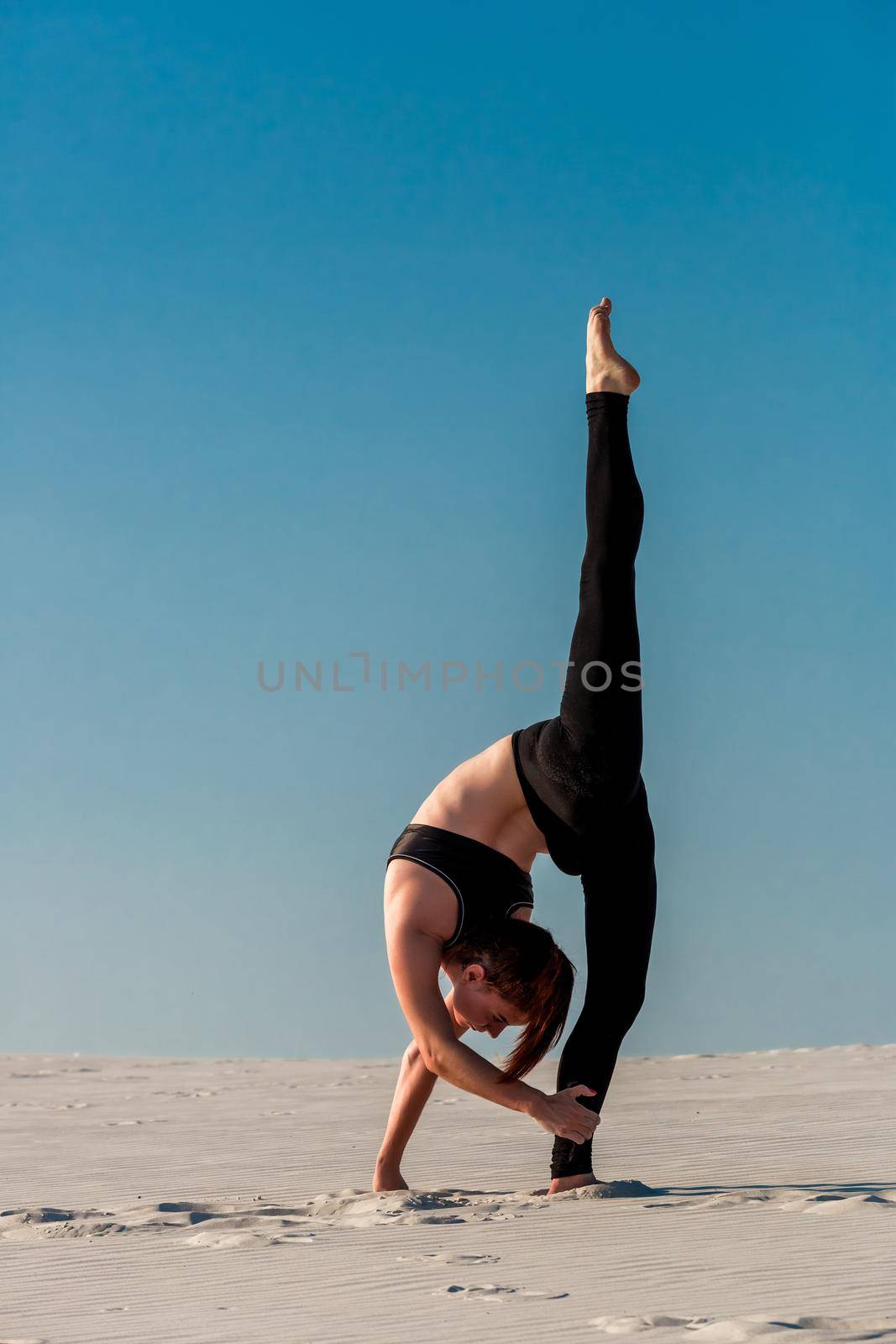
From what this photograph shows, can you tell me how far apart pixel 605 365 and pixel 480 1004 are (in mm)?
2187

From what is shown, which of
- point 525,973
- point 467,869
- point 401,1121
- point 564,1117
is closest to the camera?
point 564,1117

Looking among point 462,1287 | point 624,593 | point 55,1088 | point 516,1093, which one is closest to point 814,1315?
point 462,1287

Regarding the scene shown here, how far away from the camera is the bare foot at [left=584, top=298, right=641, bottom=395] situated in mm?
4391

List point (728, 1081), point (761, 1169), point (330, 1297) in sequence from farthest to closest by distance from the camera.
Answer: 1. point (728, 1081)
2. point (761, 1169)
3. point (330, 1297)

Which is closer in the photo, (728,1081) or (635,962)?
(635,962)

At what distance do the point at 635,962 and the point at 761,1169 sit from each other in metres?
1.35

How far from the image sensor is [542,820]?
425 cm

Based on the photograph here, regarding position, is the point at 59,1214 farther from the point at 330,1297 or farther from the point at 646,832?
the point at 646,832

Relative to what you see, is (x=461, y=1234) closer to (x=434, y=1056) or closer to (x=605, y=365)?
(x=434, y=1056)

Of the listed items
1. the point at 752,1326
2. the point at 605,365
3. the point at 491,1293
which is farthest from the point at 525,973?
the point at 605,365

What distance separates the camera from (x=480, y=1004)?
4164 millimetres

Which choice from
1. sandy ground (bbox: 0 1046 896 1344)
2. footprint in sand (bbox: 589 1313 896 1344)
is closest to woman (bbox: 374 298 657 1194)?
sandy ground (bbox: 0 1046 896 1344)

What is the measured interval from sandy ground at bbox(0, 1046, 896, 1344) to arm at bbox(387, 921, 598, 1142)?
0.92 feet

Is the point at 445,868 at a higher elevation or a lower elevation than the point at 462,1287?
higher
